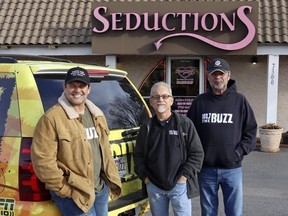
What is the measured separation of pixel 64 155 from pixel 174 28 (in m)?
8.45

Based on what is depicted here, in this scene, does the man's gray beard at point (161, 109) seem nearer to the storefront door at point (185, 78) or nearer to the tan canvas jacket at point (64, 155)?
the tan canvas jacket at point (64, 155)

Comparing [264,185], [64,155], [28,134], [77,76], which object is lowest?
[264,185]

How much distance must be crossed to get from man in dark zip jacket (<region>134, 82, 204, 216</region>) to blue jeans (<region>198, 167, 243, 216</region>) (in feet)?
1.22

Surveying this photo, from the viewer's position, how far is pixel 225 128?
12.7ft

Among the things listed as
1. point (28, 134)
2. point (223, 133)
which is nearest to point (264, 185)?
point (223, 133)

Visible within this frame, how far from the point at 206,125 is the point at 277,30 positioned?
8038mm

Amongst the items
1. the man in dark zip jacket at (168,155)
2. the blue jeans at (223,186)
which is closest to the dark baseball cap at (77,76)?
the man in dark zip jacket at (168,155)

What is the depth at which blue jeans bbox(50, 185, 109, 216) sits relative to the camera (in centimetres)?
308

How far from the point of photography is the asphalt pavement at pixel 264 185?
5.75 meters

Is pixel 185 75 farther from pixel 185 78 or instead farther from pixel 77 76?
pixel 77 76

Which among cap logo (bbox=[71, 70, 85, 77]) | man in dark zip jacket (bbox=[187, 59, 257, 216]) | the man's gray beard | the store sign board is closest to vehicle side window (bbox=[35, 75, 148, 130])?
cap logo (bbox=[71, 70, 85, 77])

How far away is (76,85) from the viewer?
3.12 meters

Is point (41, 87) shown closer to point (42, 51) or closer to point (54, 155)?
point (54, 155)

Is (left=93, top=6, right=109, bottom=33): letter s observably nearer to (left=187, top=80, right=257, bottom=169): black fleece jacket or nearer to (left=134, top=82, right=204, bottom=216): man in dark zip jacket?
(left=187, top=80, right=257, bottom=169): black fleece jacket
